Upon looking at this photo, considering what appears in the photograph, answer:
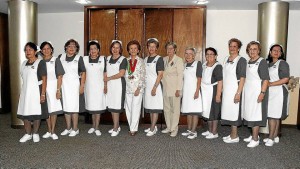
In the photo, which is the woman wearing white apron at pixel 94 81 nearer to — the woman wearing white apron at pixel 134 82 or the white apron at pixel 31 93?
the woman wearing white apron at pixel 134 82

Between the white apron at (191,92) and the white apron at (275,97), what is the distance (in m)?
1.08

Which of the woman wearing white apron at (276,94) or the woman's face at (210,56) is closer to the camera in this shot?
the woman wearing white apron at (276,94)

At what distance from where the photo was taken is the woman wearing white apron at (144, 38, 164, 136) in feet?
16.8

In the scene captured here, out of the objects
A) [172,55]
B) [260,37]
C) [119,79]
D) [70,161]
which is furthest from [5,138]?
[260,37]

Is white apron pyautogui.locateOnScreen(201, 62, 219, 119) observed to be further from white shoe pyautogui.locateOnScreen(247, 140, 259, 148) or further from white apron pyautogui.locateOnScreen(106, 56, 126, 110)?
white apron pyautogui.locateOnScreen(106, 56, 126, 110)

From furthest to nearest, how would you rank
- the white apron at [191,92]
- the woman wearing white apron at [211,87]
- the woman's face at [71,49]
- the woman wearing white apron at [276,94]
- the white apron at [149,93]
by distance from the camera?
the white apron at [149,93] < the white apron at [191,92] < the woman's face at [71,49] < the woman wearing white apron at [211,87] < the woman wearing white apron at [276,94]

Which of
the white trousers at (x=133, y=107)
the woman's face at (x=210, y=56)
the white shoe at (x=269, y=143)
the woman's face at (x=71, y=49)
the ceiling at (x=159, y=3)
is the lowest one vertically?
the white shoe at (x=269, y=143)

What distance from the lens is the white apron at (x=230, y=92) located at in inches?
183

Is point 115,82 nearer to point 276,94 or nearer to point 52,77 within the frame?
point 52,77

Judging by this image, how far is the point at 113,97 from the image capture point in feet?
16.8

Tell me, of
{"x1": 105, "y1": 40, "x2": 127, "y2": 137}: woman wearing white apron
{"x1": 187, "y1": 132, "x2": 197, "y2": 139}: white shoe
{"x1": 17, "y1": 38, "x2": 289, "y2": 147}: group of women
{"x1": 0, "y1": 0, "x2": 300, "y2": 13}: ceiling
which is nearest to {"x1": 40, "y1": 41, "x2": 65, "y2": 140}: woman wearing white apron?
{"x1": 17, "y1": 38, "x2": 289, "y2": 147}: group of women

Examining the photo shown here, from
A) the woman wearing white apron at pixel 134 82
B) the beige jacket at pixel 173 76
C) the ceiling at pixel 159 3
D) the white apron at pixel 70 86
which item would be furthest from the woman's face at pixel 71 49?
the beige jacket at pixel 173 76

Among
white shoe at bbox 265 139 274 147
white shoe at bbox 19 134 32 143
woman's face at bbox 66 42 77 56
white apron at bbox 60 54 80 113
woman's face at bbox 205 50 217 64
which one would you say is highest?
woman's face at bbox 66 42 77 56

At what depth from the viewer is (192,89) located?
5.09m
